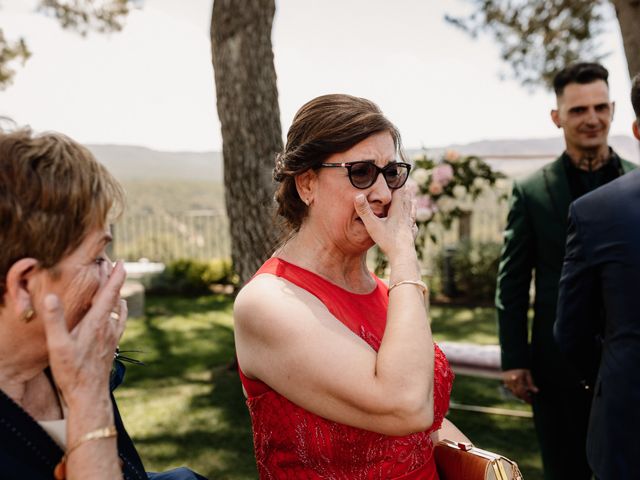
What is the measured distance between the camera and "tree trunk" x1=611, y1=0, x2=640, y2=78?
407cm

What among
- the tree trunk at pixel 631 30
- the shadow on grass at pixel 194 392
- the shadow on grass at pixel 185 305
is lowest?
the shadow on grass at pixel 185 305

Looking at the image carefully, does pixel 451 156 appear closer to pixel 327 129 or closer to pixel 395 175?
pixel 395 175

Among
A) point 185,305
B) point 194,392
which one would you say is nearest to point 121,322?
point 194,392

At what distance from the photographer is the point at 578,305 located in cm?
244

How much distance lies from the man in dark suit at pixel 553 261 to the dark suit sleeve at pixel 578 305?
1.99 feet

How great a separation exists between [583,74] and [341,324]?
91.1 inches

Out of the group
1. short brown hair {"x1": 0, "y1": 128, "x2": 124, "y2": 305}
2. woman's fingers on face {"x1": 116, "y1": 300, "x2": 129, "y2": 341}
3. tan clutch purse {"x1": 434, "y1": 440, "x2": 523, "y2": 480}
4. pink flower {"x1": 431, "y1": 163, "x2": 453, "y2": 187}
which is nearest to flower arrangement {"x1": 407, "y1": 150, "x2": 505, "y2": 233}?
pink flower {"x1": 431, "y1": 163, "x2": 453, "y2": 187}

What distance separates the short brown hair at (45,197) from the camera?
127 cm

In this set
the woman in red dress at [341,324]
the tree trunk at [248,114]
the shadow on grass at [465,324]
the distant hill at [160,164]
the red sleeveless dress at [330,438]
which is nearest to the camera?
the woman in red dress at [341,324]

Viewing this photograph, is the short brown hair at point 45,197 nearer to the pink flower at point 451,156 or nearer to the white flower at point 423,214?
the white flower at point 423,214

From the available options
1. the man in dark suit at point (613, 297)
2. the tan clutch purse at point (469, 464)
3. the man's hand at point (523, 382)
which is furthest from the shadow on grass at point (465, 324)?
the tan clutch purse at point (469, 464)

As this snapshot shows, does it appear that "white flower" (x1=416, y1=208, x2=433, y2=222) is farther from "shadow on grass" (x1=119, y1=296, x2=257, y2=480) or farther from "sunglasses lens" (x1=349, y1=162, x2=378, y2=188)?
"sunglasses lens" (x1=349, y1=162, x2=378, y2=188)

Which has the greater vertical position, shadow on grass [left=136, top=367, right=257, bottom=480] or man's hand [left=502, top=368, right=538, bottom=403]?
man's hand [left=502, top=368, right=538, bottom=403]

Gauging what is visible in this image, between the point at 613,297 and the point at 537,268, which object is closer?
the point at 613,297
